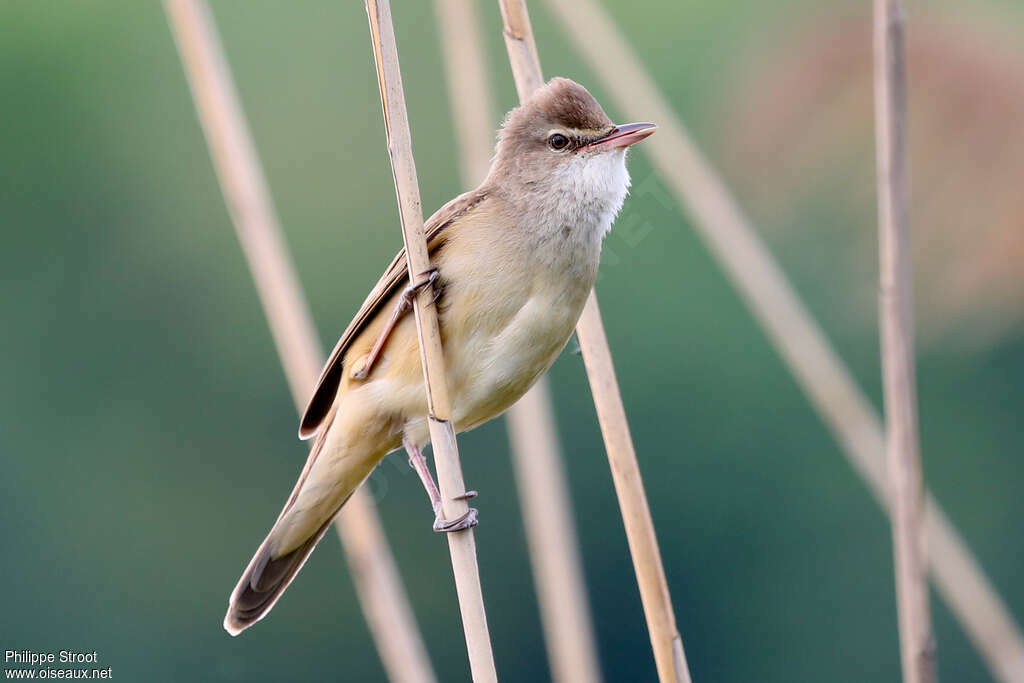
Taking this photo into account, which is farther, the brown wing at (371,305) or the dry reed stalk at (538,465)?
the dry reed stalk at (538,465)

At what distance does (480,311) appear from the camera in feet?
8.24

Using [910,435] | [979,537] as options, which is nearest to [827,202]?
[979,537]

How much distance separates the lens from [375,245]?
23.2 ft

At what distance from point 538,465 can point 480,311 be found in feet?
2.05

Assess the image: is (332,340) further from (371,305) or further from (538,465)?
(371,305)

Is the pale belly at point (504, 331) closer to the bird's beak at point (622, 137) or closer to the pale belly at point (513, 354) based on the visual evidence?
the pale belly at point (513, 354)

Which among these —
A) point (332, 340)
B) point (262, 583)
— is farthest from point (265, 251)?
point (332, 340)

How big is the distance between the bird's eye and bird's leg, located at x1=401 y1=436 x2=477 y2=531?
2.55ft

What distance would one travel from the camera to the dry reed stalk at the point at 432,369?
77.9 inches

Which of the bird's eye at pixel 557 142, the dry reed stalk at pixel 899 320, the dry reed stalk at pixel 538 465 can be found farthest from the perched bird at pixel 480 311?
the dry reed stalk at pixel 899 320

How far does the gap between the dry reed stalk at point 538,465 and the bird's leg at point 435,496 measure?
14.0 inches

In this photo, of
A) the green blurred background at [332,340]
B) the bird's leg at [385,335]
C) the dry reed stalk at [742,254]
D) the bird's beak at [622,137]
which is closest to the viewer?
the bird's leg at [385,335]

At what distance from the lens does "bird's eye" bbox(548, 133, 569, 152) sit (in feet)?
8.79

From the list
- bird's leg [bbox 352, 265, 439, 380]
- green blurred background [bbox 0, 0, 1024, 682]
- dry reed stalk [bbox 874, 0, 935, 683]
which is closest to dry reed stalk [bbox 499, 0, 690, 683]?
bird's leg [bbox 352, 265, 439, 380]
